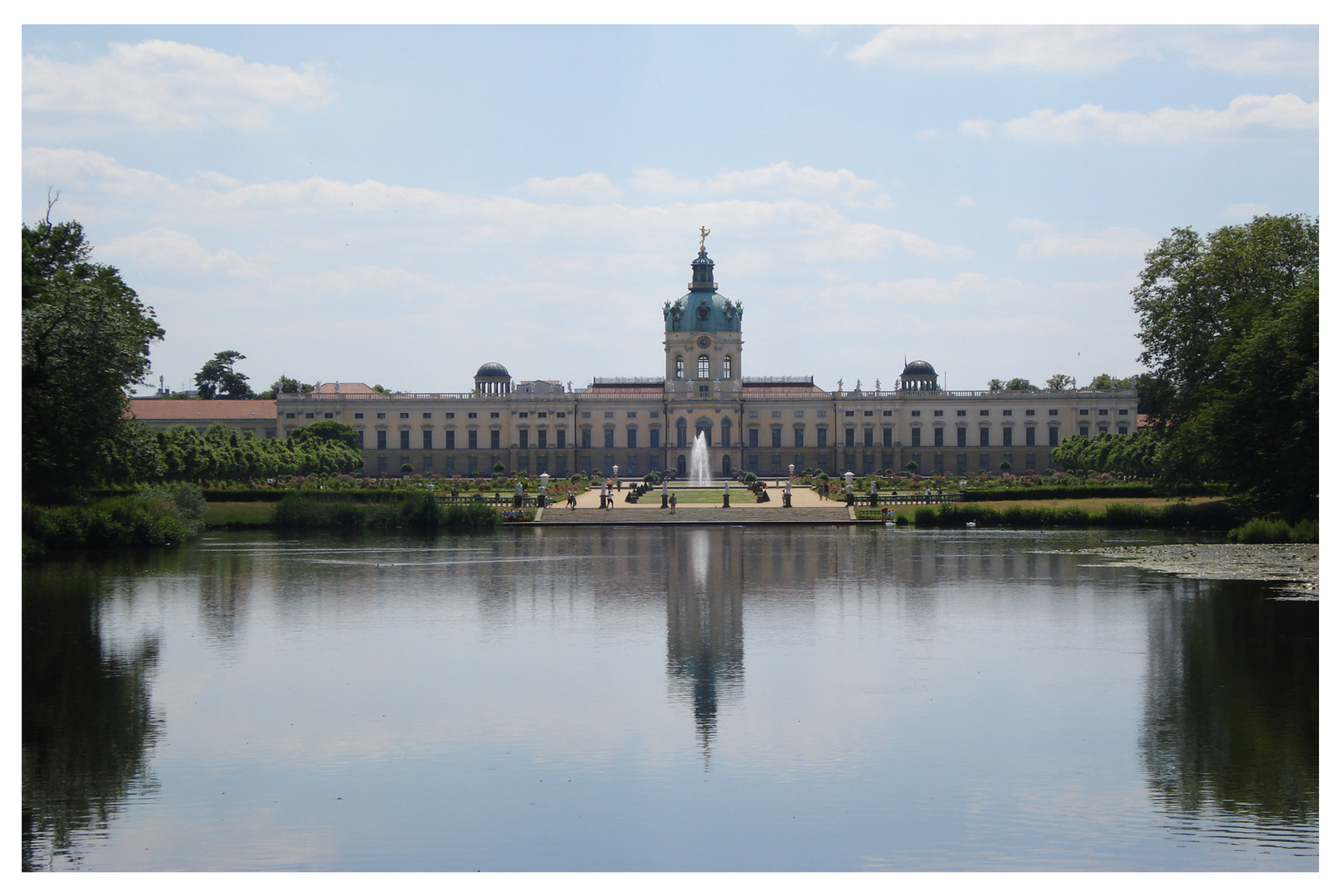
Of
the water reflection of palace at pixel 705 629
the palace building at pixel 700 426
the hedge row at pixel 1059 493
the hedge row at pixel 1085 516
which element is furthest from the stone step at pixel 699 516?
the palace building at pixel 700 426

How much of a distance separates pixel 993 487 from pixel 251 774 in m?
41.3

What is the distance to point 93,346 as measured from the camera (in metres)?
26.2

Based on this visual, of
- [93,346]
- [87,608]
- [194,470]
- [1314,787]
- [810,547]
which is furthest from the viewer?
[194,470]

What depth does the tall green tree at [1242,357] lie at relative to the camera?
2894 centimetres

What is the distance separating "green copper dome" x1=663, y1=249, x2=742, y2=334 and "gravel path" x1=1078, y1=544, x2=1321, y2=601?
223 ft

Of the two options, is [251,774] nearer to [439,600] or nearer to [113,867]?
[113,867]

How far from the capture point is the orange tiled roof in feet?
307

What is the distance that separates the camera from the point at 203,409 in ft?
317

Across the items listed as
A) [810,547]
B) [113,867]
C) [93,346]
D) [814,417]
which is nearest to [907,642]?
[113,867]

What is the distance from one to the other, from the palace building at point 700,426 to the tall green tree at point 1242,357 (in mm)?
50483

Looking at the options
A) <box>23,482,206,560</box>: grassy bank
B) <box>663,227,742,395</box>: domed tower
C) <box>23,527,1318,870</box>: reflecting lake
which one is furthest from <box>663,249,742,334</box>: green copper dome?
<box>23,527,1318,870</box>: reflecting lake

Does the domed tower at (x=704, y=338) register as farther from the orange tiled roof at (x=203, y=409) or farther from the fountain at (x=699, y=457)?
the orange tiled roof at (x=203, y=409)

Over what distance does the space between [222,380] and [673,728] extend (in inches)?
4072

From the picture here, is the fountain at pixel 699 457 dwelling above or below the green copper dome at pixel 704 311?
below
